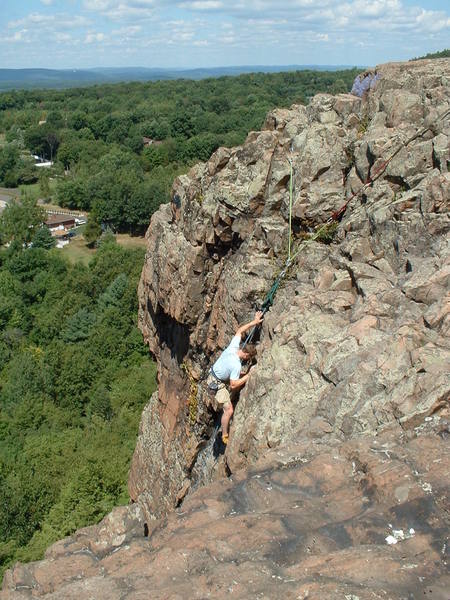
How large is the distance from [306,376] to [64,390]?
34.5 m

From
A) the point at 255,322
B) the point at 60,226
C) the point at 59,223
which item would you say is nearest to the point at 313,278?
the point at 255,322

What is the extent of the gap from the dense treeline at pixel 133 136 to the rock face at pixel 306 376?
69.2m

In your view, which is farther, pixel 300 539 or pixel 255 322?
pixel 255 322

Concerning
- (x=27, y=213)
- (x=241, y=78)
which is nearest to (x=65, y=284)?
(x=27, y=213)

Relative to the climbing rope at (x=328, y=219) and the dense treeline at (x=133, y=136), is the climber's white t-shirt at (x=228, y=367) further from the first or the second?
the dense treeline at (x=133, y=136)

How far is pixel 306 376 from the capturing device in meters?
9.30

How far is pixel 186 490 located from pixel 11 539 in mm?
15749

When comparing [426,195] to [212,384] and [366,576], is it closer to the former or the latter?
[212,384]

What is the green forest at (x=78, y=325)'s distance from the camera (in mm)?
27109

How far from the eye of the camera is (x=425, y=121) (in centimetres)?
1186

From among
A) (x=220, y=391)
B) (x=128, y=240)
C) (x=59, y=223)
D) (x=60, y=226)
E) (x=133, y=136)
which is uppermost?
(x=133, y=136)

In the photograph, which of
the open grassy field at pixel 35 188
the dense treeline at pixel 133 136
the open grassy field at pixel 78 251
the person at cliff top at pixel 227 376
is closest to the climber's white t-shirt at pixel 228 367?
the person at cliff top at pixel 227 376

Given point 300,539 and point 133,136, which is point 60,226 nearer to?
point 133,136

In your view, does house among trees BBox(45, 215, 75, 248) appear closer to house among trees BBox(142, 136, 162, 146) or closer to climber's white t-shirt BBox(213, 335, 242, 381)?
house among trees BBox(142, 136, 162, 146)
